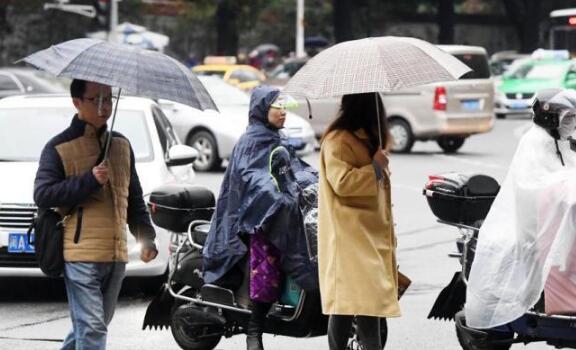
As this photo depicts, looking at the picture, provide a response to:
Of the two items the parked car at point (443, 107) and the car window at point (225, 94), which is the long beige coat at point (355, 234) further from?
the parked car at point (443, 107)

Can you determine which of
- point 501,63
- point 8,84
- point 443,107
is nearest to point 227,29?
point 501,63

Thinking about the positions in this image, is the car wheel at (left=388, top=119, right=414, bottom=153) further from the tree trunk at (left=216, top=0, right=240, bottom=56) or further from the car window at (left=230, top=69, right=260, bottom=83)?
the tree trunk at (left=216, top=0, right=240, bottom=56)

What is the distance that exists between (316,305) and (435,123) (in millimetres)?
17124

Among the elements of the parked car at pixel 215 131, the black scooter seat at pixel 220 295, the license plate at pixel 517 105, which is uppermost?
the black scooter seat at pixel 220 295

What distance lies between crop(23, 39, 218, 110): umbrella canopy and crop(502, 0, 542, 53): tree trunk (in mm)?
54963

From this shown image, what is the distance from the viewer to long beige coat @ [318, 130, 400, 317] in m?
7.02

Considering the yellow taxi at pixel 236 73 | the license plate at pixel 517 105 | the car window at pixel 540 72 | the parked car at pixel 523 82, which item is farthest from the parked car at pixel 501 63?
the yellow taxi at pixel 236 73

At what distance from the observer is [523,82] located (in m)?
39.0

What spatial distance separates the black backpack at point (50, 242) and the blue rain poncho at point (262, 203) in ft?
5.46

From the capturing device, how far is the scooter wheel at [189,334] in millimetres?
8469

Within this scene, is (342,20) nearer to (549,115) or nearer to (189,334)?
(189,334)

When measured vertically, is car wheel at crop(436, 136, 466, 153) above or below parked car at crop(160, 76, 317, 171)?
below

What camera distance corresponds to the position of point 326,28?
64500 millimetres

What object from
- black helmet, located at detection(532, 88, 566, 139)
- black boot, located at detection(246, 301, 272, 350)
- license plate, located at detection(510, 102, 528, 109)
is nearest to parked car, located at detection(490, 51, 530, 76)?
license plate, located at detection(510, 102, 528, 109)
